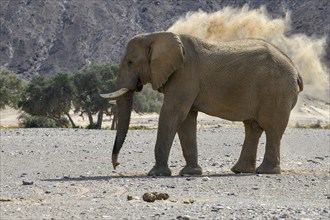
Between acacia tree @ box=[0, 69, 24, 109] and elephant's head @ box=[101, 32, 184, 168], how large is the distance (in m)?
44.7

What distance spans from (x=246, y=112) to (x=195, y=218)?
850cm

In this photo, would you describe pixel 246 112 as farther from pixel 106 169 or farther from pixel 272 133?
pixel 106 169

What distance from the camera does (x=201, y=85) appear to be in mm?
18953

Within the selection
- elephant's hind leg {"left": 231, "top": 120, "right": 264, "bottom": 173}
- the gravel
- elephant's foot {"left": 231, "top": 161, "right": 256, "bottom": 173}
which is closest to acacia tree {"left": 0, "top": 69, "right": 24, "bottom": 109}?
the gravel

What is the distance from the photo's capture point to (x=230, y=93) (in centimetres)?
1917

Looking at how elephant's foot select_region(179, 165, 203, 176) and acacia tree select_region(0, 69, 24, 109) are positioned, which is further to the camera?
acacia tree select_region(0, 69, 24, 109)

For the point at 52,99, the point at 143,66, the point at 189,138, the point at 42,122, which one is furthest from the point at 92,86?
the point at 143,66

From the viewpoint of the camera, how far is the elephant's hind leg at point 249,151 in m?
19.6

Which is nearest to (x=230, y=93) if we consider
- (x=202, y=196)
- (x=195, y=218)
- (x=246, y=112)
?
(x=246, y=112)

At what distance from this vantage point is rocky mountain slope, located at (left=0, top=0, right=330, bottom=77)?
89.8 metres

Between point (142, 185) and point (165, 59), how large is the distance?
3.25 meters

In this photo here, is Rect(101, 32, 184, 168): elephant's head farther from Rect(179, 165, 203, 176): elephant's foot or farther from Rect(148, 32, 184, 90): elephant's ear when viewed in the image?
Rect(179, 165, 203, 176): elephant's foot

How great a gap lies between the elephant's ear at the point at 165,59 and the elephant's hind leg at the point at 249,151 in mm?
2232

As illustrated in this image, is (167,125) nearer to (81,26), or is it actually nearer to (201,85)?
(201,85)
